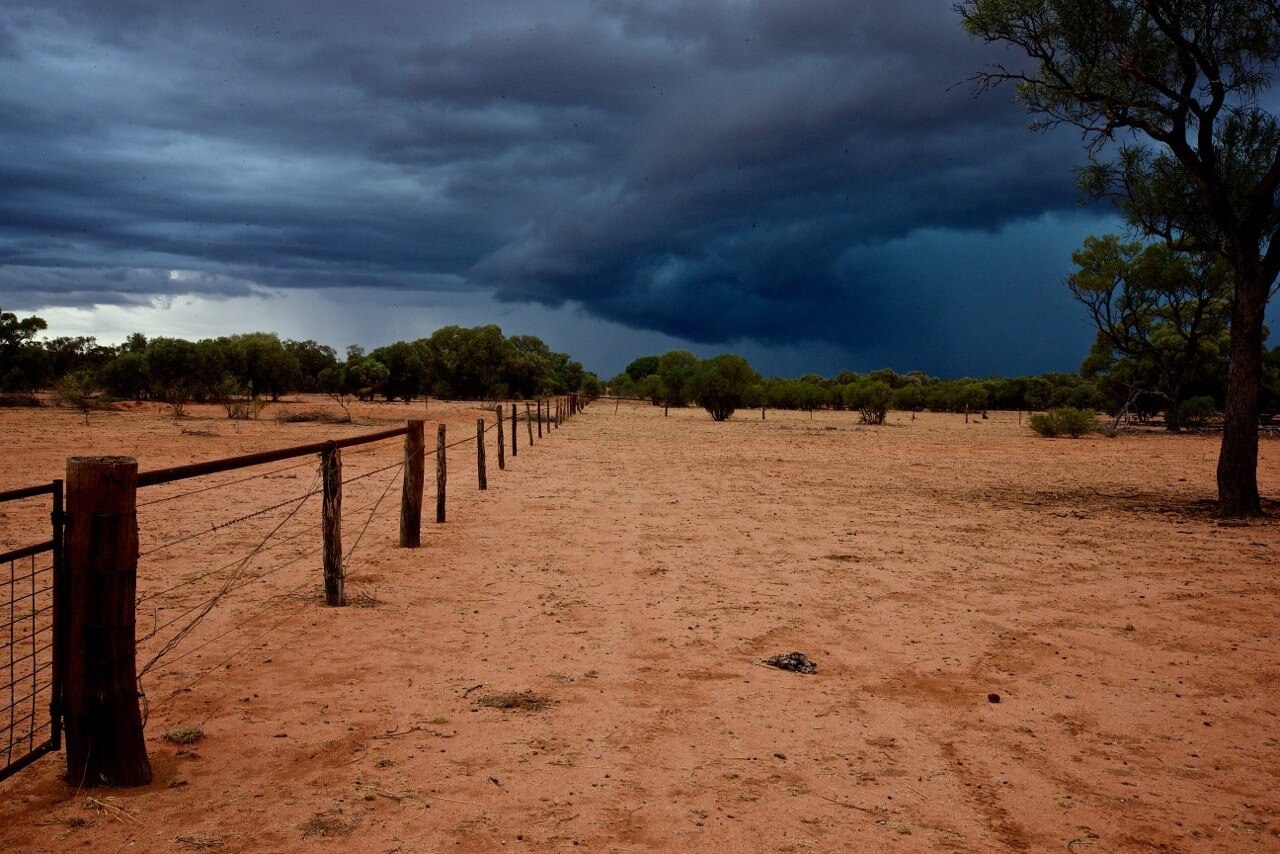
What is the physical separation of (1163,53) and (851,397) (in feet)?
157

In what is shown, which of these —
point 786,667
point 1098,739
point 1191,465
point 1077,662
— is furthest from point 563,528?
point 1191,465

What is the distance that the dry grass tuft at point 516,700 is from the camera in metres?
5.38

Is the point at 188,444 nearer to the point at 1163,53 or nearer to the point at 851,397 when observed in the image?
the point at 1163,53

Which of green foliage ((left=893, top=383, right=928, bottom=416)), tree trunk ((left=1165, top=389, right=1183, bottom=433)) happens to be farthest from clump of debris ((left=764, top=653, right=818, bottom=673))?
green foliage ((left=893, top=383, right=928, bottom=416))

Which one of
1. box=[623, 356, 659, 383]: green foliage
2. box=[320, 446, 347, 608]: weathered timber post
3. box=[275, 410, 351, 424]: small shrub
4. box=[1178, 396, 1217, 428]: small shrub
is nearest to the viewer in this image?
box=[320, 446, 347, 608]: weathered timber post

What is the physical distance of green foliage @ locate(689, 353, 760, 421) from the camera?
5516 centimetres

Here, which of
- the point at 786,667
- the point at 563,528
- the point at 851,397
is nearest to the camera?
the point at 786,667

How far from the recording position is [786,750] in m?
4.84

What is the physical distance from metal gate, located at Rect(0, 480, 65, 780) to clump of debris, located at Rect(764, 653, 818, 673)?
449 cm

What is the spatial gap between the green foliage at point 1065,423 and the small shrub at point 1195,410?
959cm

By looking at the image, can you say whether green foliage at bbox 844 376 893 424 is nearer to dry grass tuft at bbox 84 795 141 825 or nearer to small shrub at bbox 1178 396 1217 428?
small shrub at bbox 1178 396 1217 428

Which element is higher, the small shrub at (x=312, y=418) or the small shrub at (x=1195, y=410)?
→ the small shrub at (x=1195, y=410)

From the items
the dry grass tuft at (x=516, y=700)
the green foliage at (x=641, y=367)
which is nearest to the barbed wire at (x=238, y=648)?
the dry grass tuft at (x=516, y=700)

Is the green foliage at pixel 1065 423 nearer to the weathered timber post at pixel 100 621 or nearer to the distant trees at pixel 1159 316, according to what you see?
the distant trees at pixel 1159 316
